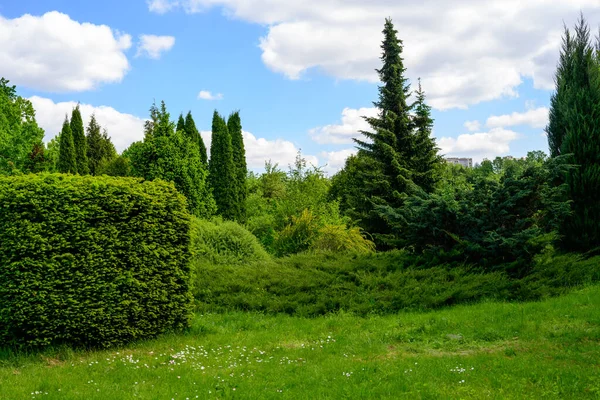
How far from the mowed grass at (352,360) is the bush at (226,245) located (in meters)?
3.73

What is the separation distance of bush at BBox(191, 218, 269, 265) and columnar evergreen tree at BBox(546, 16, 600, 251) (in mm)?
7590

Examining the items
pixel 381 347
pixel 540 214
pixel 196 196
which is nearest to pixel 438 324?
pixel 381 347

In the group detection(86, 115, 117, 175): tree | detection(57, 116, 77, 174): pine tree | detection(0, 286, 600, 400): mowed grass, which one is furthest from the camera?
detection(86, 115, 117, 175): tree

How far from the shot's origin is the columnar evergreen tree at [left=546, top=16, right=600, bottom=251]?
1148 cm

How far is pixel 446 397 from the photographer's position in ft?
15.1

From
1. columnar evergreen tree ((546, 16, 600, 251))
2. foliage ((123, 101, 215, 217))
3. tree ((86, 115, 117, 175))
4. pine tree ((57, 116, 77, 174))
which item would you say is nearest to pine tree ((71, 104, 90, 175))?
pine tree ((57, 116, 77, 174))

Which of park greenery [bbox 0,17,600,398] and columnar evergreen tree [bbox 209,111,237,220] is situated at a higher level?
columnar evergreen tree [bbox 209,111,237,220]

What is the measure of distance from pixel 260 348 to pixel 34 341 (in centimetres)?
307

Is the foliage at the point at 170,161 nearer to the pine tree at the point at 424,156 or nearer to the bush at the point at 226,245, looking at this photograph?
the bush at the point at 226,245

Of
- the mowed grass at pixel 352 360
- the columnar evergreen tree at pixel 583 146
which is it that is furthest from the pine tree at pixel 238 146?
the mowed grass at pixel 352 360

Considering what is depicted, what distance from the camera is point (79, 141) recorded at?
29.7 m

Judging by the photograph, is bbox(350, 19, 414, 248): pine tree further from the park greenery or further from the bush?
the bush

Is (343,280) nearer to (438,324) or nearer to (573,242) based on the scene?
(438,324)

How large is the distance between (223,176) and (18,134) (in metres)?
12.3
